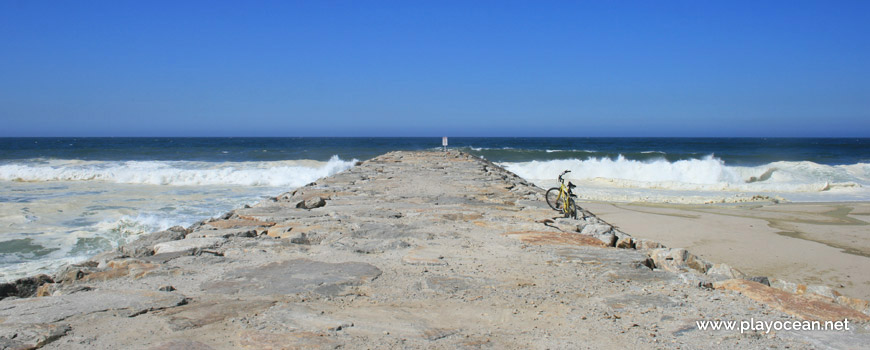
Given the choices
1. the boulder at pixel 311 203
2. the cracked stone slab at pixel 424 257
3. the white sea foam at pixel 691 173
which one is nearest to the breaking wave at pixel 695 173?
the white sea foam at pixel 691 173

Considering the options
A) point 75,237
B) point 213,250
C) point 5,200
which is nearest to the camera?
point 213,250

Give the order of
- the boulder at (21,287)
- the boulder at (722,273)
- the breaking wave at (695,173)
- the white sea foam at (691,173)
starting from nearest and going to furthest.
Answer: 1. the boulder at (21,287)
2. the boulder at (722,273)
3. the white sea foam at (691,173)
4. the breaking wave at (695,173)

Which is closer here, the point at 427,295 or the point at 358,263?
the point at 427,295

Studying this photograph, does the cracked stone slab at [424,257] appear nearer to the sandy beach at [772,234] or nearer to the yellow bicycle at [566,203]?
the yellow bicycle at [566,203]

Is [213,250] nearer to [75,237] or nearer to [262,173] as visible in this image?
[75,237]

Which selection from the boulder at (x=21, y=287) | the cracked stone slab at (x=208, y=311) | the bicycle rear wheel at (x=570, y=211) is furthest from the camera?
the bicycle rear wheel at (x=570, y=211)

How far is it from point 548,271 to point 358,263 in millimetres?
1103

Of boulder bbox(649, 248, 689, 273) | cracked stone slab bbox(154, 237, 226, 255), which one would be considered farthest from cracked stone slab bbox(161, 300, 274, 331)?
boulder bbox(649, 248, 689, 273)

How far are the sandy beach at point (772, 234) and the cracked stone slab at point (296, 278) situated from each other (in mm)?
5022

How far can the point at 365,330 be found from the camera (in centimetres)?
216

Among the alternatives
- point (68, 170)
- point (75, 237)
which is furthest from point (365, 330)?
point (68, 170)

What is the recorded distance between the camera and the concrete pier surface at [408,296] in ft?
6.79

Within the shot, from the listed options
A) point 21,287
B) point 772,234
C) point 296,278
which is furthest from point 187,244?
point 772,234

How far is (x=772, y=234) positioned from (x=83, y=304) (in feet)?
30.6
